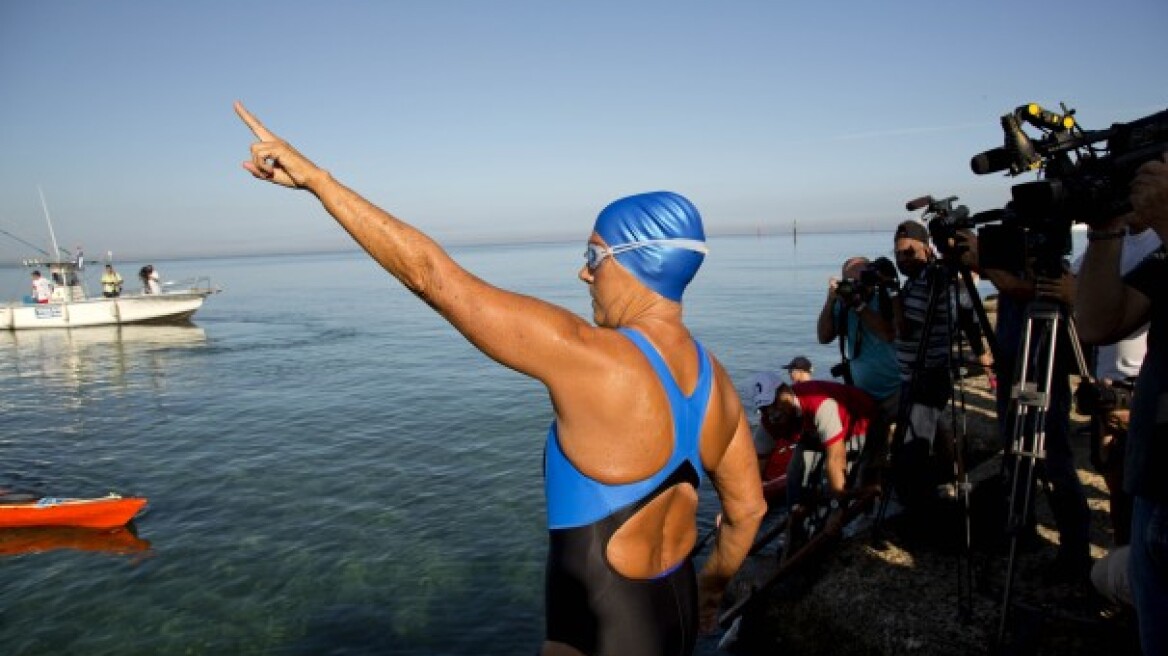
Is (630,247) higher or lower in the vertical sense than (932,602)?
higher

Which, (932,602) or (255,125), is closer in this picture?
(255,125)

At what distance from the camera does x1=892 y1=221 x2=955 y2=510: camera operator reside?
19.0ft

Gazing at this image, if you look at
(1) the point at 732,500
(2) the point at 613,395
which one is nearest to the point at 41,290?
(1) the point at 732,500

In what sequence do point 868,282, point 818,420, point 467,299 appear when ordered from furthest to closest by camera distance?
1. point 868,282
2. point 818,420
3. point 467,299

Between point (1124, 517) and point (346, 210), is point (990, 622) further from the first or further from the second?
point (346, 210)

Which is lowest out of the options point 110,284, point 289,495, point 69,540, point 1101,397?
point 289,495

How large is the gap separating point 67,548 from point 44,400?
571 inches

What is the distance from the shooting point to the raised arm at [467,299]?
164 cm

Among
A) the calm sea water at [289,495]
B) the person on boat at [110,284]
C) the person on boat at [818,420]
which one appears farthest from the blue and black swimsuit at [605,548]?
the person on boat at [110,284]

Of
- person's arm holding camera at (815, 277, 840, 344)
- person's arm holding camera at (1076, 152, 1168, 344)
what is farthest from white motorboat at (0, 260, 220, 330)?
person's arm holding camera at (1076, 152, 1168, 344)

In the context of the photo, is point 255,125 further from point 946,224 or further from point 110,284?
point 110,284

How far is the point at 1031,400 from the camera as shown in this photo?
384cm

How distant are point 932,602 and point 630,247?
456 cm

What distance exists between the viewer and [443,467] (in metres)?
13.5
